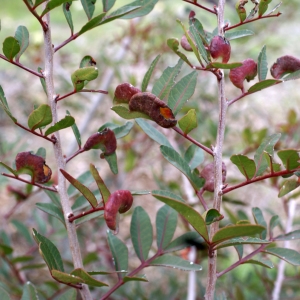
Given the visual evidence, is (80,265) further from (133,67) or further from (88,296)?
(133,67)

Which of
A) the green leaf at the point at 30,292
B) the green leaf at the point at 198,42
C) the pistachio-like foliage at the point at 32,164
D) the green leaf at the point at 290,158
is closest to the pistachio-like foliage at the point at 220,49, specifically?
the green leaf at the point at 198,42

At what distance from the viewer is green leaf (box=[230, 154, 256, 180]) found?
0.42 metres

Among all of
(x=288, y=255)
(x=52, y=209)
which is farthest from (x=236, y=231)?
(x=52, y=209)

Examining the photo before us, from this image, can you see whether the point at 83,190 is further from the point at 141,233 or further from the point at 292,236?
the point at 292,236

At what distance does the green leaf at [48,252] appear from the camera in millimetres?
415

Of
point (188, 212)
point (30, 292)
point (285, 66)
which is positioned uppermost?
point (285, 66)

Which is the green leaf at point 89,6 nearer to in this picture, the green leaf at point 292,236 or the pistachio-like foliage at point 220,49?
the pistachio-like foliage at point 220,49

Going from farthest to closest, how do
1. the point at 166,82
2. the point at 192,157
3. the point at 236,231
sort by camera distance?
the point at 192,157 < the point at 166,82 < the point at 236,231

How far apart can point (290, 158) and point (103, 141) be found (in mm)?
199

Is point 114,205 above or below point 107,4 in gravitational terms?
below

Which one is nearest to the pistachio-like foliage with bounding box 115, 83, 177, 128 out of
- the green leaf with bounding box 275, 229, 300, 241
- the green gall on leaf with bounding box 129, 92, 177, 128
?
the green gall on leaf with bounding box 129, 92, 177, 128

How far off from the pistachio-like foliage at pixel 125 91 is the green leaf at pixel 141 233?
164mm

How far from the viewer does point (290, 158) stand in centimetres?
39

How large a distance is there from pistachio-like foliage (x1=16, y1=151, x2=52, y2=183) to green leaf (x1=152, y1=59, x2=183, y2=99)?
149mm
